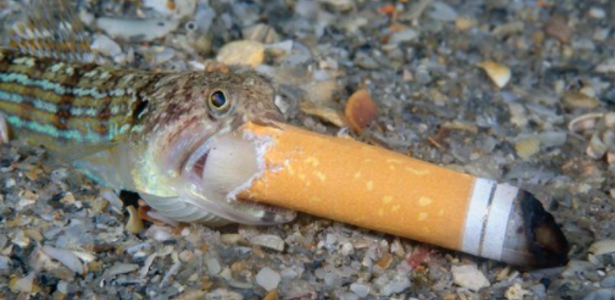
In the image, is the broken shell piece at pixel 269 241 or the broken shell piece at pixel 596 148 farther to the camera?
the broken shell piece at pixel 596 148

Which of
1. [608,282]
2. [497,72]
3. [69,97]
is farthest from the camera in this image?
[497,72]

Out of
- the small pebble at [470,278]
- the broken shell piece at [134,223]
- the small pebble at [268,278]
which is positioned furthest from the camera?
the broken shell piece at [134,223]

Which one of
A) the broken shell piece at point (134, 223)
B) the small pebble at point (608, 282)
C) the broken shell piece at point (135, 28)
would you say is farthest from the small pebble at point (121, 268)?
the small pebble at point (608, 282)

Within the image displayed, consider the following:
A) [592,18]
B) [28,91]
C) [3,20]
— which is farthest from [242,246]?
[592,18]

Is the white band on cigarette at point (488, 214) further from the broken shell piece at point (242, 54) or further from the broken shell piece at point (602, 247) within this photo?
the broken shell piece at point (242, 54)

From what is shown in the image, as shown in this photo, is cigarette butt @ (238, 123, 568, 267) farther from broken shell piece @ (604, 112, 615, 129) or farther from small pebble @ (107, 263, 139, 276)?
broken shell piece @ (604, 112, 615, 129)

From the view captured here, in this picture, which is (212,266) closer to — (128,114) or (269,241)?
(269,241)

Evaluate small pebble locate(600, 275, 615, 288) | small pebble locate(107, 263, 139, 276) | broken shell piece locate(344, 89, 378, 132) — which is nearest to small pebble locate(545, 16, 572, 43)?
broken shell piece locate(344, 89, 378, 132)

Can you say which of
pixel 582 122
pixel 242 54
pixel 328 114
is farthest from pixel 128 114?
pixel 582 122
